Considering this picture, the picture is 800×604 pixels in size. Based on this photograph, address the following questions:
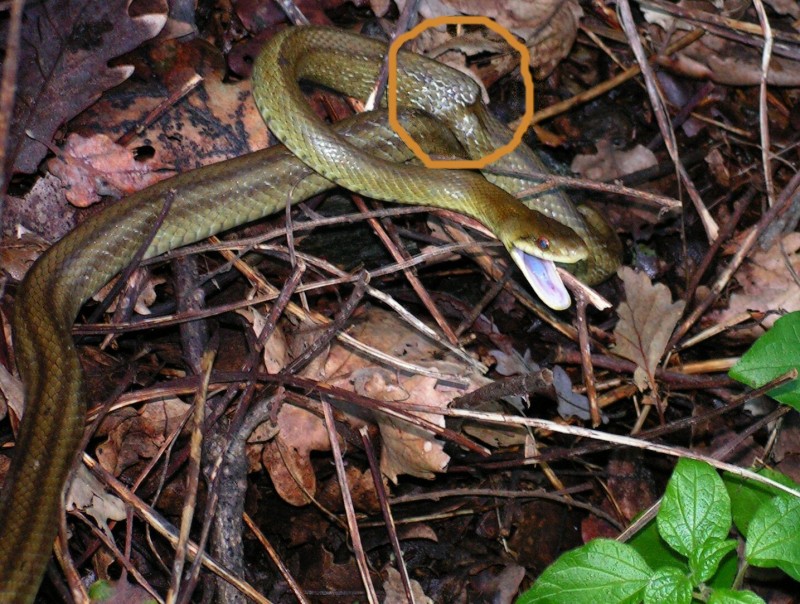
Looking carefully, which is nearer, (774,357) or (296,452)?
(774,357)

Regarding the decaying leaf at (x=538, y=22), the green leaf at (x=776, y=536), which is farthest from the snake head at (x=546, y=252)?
the decaying leaf at (x=538, y=22)

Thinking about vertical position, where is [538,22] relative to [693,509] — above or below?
above

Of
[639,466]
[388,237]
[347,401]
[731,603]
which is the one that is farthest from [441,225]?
[731,603]

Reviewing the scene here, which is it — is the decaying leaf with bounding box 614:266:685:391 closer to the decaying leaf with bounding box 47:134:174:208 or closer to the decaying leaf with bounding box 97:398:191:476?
the decaying leaf with bounding box 97:398:191:476

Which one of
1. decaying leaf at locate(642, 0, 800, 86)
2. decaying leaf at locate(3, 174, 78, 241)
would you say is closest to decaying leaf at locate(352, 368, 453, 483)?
decaying leaf at locate(3, 174, 78, 241)

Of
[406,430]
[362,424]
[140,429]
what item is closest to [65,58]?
[140,429]

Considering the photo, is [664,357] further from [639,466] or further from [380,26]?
[380,26]

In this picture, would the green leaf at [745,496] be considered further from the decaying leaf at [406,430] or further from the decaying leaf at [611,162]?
the decaying leaf at [611,162]

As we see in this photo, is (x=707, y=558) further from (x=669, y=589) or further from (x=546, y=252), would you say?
(x=546, y=252)
